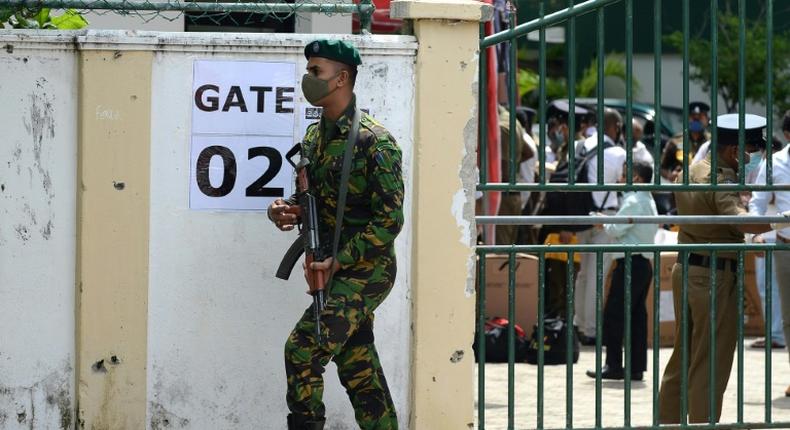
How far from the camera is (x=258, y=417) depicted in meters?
5.92

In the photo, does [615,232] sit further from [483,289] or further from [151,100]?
[151,100]

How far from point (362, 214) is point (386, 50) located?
81 cm

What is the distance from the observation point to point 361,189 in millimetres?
5223

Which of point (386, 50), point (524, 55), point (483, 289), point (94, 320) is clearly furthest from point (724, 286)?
point (524, 55)

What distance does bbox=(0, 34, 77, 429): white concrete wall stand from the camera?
18.7ft

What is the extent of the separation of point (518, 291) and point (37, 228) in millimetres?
5240

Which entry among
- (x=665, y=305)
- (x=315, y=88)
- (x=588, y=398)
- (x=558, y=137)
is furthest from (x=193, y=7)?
(x=558, y=137)

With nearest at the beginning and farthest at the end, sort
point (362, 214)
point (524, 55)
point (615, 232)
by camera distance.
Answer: point (362, 214)
point (615, 232)
point (524, 55)

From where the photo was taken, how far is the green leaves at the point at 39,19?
5867mm

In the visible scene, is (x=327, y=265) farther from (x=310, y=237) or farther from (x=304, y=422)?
(x=304, y=422)

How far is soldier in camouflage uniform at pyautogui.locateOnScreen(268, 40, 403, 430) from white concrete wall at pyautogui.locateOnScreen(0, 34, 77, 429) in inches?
39.1

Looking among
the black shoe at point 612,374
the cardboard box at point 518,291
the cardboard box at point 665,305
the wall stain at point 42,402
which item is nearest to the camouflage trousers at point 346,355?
the wall stain at point 42,402

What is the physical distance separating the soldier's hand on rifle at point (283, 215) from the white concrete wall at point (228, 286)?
1.57 ft

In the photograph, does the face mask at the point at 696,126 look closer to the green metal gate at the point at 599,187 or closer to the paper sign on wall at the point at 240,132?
the green metal gate at the point at 599,187
